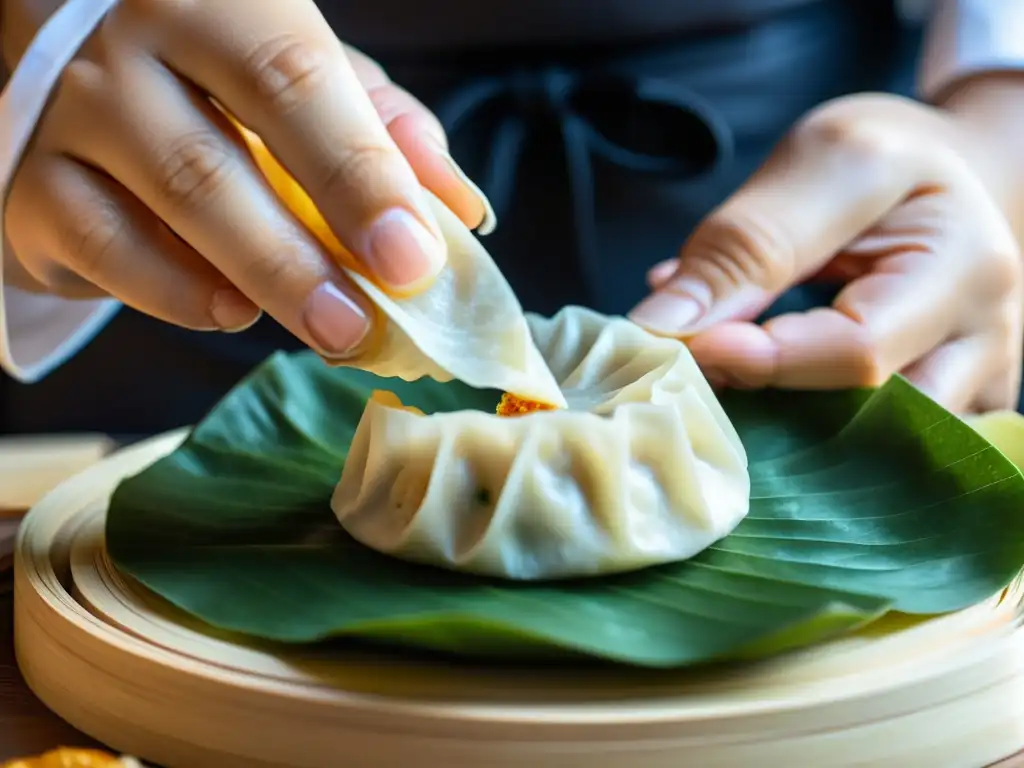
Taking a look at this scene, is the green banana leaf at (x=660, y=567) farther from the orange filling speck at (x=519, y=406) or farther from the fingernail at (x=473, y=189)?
the fingernail at (x=473, y=189)

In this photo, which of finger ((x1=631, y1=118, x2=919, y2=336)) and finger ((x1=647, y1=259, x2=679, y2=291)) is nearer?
finger ((x1=631, y1=118, x2=919, y2=336))

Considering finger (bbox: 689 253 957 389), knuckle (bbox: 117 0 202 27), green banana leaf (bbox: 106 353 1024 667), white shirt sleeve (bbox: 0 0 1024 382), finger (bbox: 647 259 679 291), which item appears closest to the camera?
green banana leaf (bbox: 106 353 1024 667)

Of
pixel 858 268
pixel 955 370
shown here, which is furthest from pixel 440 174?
pixel 955 370

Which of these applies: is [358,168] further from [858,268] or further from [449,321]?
[858,268]

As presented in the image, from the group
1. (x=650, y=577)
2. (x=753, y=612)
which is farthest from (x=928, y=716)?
(x=650, y=577)

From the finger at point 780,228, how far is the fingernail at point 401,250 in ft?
2.74

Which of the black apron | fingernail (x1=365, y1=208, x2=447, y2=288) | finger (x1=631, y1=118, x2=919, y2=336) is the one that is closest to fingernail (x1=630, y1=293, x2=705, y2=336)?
finger (x1=631, y1=118, x2=919, y2=336)

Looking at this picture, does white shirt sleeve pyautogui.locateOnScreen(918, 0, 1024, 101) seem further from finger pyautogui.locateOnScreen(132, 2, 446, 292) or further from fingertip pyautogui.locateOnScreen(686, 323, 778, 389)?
finger pyautogui.locateOnScreen(132, 2, 446, 292)

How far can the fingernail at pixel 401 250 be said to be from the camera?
155 centimetres

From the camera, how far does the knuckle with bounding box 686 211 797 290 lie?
7.72ft

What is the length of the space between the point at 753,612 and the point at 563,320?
0.87 m

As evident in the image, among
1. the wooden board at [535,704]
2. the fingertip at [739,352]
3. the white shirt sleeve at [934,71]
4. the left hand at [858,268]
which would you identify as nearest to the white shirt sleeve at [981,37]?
the white shirt sleeve at [934,71]

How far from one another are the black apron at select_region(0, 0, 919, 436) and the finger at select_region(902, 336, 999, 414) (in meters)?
0.65

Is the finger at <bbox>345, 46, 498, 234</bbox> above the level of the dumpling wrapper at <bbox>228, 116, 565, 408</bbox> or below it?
above
